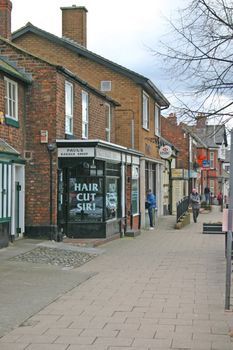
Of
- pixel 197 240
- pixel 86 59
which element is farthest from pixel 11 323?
pixel 86 59

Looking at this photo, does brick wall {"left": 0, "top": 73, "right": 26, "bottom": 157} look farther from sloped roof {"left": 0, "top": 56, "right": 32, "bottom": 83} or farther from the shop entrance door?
the shop entrance door

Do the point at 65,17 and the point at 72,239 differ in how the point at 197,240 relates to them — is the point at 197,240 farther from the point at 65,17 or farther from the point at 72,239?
the point at 65,17

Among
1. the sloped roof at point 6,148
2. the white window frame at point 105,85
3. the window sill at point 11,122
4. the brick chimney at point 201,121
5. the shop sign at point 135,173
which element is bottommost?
the shop sign at point 135,173

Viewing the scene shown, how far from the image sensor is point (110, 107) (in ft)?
77.2

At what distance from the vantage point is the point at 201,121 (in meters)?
12.6

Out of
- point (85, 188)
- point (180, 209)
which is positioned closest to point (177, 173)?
point (180, 209)

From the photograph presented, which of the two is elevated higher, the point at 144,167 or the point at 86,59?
the point at 86,59

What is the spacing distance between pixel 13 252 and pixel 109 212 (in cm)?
607

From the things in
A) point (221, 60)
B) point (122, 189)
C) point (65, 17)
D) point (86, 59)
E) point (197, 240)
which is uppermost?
point (65, 17)

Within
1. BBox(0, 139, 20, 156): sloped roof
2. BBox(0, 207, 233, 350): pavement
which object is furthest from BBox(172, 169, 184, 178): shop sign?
BBox(0, 139, 20, 156): sloped roof

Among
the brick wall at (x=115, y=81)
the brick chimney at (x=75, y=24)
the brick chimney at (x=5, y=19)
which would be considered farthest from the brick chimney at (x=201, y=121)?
the brick chimney at (x=75, y=24)

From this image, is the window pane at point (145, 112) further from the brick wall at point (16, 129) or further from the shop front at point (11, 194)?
the shop front at point (11, 194)

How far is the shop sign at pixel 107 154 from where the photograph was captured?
17.2 metres

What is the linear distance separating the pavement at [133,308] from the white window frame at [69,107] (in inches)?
198
